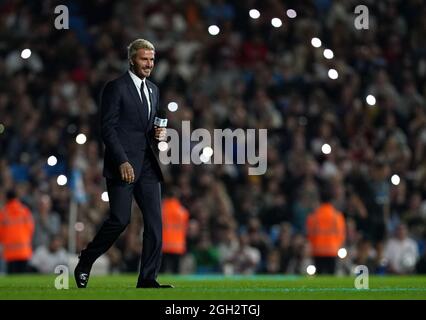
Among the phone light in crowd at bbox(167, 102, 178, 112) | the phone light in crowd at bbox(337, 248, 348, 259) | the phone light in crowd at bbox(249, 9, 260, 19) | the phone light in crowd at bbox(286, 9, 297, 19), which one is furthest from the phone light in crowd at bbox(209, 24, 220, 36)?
the phone light in crowd at bbox(337, 248, 348, 259)

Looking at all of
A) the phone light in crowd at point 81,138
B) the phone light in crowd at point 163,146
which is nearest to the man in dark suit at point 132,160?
the phone light in crowd at point 81,138

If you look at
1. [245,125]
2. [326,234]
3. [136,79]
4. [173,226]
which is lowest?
[326,234]

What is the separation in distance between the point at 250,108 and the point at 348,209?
2.16m

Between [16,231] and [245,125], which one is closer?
[16,231]

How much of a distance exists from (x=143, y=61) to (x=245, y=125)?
Result: 9.78 meters

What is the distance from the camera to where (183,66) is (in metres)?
22.6

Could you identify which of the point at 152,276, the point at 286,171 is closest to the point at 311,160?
the point at 286,171

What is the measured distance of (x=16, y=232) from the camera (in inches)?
848

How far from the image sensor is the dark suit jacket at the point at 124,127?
483 inches

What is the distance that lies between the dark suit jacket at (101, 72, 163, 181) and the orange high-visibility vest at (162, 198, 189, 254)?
9.02m

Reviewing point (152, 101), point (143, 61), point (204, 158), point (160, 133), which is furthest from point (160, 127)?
point (204, 158)

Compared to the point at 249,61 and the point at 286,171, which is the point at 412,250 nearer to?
the point at 286,171

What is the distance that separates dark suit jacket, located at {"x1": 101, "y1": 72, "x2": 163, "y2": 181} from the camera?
12273mm

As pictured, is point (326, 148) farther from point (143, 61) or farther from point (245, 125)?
point (143, 61)
